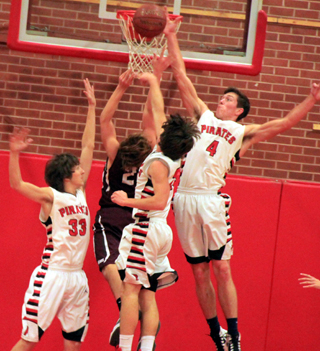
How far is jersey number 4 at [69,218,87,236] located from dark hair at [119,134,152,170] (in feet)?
1.87

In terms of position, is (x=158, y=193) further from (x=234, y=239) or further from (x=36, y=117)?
(x=36, y=117)

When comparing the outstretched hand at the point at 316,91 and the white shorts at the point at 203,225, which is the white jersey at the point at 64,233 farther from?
the outstretched hand at the point at 316,91

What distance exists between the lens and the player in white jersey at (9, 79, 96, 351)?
414 cm

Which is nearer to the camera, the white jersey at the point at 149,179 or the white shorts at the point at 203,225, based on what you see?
the white jersey at the point at 149,179

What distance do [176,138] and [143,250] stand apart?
853 mm

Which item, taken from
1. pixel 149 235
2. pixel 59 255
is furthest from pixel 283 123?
pixel 59 255

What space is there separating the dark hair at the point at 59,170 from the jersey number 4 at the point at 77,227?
0.28 metres

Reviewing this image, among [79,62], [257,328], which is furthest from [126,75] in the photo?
[257,328]

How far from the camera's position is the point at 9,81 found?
6.39 meters

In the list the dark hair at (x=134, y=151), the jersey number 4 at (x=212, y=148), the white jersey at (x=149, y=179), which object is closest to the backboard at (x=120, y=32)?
the jersey number 4 at (x=212, y=148)

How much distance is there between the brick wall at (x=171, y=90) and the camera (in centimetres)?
637

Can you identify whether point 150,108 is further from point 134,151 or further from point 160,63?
point 134,151

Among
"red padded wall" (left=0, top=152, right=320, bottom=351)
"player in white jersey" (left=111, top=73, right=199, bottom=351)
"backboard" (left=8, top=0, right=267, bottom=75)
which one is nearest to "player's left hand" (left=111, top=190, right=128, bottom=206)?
"player in white jersey" (left=111, top=73, right=199, bottom=351)

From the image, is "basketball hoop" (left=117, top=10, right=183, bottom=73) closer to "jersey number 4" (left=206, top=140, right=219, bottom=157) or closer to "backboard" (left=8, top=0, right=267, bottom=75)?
"backboard" (left=8, top=0, right=267, bottom=75)
